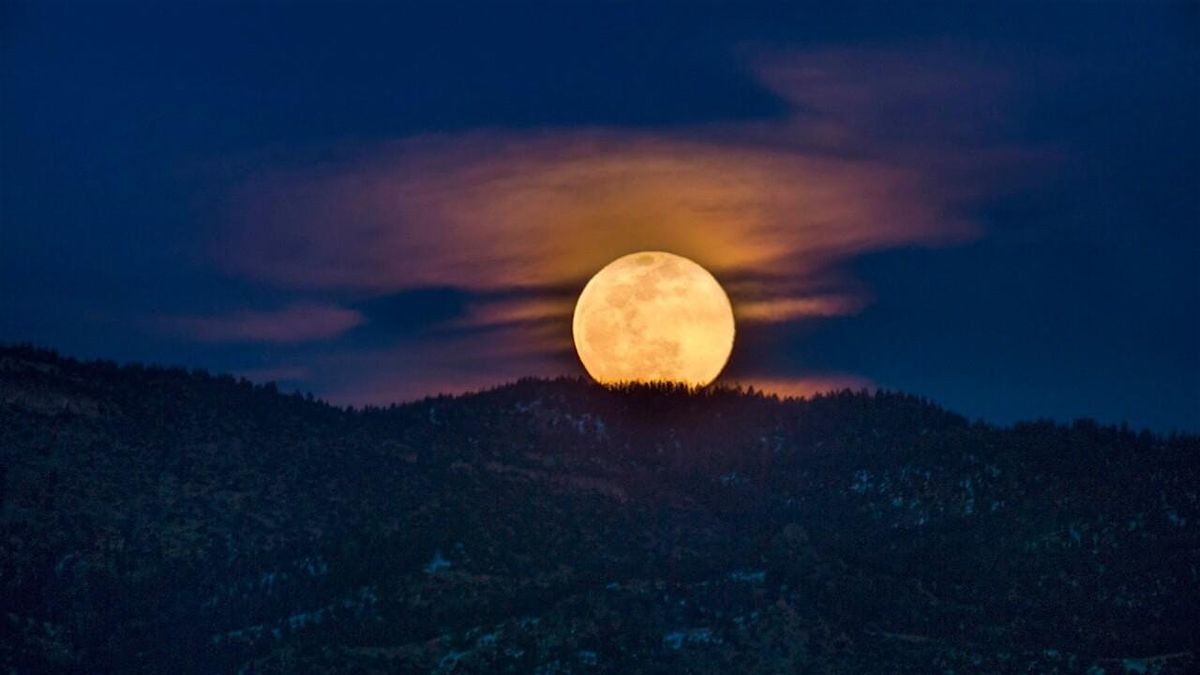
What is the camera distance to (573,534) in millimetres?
142625

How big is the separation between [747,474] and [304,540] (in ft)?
106

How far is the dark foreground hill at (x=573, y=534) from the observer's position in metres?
126

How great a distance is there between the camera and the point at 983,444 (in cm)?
15925

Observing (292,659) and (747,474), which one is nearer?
(292,659)

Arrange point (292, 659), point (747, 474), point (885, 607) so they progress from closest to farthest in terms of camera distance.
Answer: point (292, 659) < point (885, 607) < point (747, 474)

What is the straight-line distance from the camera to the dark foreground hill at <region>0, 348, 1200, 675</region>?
126 meters

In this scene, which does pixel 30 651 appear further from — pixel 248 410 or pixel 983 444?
pixel 983 444

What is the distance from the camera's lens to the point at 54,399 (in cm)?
15088

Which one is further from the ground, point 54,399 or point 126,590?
point 54,399

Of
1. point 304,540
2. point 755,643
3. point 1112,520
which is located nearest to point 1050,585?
point 1112,520

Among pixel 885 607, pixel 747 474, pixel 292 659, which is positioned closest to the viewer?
pixel 292 659

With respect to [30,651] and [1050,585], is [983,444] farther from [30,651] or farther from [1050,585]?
[30,651]

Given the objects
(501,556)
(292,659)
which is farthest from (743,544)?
(292,659)

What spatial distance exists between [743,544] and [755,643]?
19.9 meters
